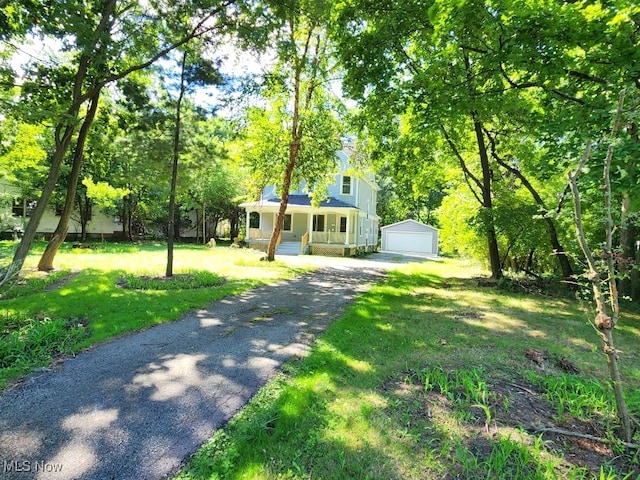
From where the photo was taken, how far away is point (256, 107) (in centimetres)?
1317

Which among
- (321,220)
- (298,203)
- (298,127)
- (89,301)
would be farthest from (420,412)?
(321,220)

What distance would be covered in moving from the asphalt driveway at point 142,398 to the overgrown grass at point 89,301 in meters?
0.45

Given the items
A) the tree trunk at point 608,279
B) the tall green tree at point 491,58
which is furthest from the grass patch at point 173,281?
the tree trunk at point 608,279

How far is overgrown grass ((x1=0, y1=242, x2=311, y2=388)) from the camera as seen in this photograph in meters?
4.66

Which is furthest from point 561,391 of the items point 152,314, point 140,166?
point 140,166

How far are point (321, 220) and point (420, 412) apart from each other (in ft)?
72.4

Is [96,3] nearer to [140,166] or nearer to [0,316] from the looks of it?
[140,166]

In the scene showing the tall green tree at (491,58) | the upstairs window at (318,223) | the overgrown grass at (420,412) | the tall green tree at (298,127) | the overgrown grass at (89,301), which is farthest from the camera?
the upstairs window at (318,223)

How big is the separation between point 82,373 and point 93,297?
154 inches

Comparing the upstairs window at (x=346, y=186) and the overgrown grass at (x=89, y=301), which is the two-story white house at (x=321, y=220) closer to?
the upstairs window at (x=346, y=186)

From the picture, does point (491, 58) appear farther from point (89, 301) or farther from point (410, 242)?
point (410, 242)

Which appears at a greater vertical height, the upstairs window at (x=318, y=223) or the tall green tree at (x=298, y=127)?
the tall green tree at (x=298, y=127)

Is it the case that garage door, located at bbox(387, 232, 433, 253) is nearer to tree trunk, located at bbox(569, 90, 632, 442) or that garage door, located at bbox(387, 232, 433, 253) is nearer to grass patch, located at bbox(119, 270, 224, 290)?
grass patch, located at bbox(119, 270, 224, 290)

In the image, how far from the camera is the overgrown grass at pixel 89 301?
15.3ft
